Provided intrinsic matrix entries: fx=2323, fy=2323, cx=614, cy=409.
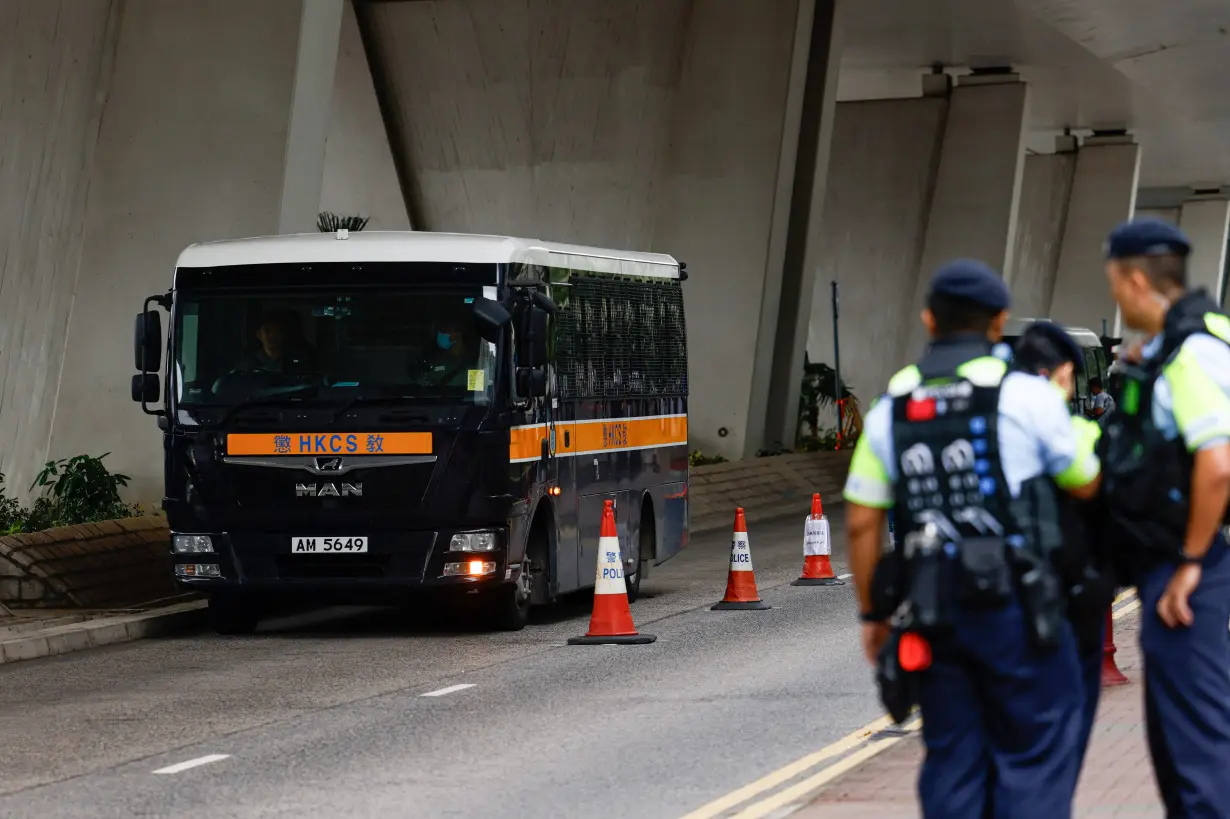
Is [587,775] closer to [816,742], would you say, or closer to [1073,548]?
[816,742]

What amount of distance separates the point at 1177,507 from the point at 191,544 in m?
10.8

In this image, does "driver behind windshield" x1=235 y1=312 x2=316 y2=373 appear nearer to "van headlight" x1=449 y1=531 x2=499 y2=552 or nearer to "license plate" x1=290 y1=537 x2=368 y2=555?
"license plate" x1=290 y1=537 x2=368 y2=555

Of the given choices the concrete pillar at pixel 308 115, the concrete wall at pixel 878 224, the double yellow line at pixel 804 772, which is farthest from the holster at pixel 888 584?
the concrete wall at pixel 878 224

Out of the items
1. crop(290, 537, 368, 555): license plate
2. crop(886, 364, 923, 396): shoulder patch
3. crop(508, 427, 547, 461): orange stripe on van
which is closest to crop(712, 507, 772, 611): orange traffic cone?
crop(508, 427, 547, 461): orange stripe on van

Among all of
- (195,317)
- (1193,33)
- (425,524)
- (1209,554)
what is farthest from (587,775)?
(1193,33)

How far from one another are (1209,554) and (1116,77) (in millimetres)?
45829

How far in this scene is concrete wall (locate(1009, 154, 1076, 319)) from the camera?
6700 cm

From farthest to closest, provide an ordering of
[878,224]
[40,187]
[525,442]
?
[878,224], [40,187], [525,442]

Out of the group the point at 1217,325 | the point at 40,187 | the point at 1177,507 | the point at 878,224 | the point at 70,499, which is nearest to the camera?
the point at 1177,507

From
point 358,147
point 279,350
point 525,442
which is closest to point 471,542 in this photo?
point 525,442

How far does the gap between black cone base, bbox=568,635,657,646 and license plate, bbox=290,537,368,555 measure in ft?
5.27

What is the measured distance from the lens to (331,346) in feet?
53.2

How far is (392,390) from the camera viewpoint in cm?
1605

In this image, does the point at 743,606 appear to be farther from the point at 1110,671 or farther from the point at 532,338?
the point at 1110,671
